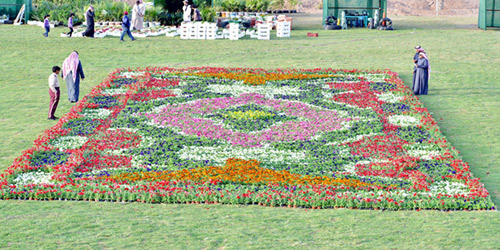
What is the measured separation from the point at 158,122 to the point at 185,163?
3.56 metres

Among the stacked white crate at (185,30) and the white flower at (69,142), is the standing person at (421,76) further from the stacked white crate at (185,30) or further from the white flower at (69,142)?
the stacked white crate at (185,30)

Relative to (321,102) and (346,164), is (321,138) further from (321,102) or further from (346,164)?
(321,102)

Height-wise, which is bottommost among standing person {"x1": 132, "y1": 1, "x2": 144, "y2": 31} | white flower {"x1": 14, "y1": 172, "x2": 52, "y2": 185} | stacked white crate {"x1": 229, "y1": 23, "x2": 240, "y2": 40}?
white flower {"x1": 14, "y1": 172, "x2": 52, "y2": 185}

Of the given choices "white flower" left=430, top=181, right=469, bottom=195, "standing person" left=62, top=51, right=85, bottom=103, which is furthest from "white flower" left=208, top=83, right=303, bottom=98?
"white flower" left=430, top=181, right=469, bottom=195

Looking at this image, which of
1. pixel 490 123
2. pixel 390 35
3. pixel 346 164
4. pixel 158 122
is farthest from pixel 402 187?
pixel 390 35

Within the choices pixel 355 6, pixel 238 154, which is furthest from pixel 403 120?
pixel 355 6

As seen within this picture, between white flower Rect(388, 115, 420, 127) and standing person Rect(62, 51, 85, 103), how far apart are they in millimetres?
8956

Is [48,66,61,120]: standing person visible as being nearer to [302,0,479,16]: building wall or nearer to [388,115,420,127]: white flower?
[388,115,420,127]: white flower

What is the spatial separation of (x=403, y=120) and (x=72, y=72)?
30.9 feet

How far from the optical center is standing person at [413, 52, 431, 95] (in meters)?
21.2

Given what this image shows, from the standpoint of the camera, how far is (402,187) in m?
13.1

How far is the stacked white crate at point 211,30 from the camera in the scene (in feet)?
111

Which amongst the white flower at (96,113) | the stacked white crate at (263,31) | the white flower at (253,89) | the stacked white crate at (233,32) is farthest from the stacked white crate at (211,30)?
the white flower at (96,113)

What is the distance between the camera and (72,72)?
19.6 metres
